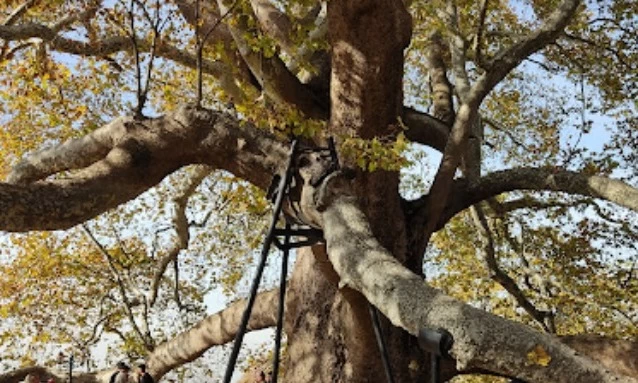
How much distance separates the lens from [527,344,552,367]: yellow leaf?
2447 mm

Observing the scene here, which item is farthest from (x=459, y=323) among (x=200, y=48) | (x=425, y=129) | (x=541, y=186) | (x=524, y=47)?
(x=425, y=129)

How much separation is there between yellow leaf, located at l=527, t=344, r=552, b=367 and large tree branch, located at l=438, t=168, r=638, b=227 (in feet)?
11.9

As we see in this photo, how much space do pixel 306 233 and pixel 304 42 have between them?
2.71 meters

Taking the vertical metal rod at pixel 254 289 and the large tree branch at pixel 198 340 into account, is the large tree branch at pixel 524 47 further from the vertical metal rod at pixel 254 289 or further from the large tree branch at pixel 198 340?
the large tree branch at pixel 198 340

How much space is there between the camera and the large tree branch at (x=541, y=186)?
5.76 meters

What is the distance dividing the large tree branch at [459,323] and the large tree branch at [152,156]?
2.24 m

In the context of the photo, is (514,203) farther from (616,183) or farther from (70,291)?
(70,291)

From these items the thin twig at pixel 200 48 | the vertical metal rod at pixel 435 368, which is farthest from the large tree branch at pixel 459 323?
the thin twig at pixel 200 48

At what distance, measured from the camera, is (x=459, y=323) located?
107 inches

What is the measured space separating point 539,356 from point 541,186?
14.8 ft

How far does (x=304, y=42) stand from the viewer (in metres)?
6.60

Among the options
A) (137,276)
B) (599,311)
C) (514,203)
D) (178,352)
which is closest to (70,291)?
(137,276)

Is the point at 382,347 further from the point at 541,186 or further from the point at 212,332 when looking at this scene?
the point at 212,332

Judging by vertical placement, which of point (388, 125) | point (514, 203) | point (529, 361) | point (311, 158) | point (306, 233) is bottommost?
point (529, 361)
